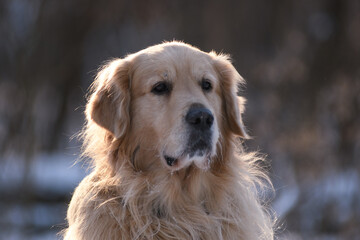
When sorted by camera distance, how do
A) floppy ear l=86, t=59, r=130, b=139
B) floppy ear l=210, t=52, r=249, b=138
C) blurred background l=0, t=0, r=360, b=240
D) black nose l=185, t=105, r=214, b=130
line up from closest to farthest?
black nose l=185, t=105, r=214, b=130 < floppy ear l=86, t=59, r=130, b=139 < floppy ear l=210, t=52, r=249, b=138 < blurred background l=0, t=0, r=360, b=240

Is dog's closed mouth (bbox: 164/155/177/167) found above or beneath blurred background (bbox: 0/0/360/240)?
beneath

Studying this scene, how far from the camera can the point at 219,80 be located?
4988 mm

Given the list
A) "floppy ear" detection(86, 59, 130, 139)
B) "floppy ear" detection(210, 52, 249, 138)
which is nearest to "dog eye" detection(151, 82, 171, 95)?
"floppy ear" detection(86, 59, 130, 139)

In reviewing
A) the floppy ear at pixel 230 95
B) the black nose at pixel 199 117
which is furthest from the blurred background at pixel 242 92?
the black nose at pixel 199 117

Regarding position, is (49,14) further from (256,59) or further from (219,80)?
(219,80)

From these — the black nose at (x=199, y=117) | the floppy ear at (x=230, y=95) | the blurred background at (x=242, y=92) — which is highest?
the blurred background at (x=242, y=92)

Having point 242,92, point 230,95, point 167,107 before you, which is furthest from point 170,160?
point 242,92

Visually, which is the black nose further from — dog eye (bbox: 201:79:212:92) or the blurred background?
the blurred background

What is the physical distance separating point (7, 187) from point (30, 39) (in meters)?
2.63

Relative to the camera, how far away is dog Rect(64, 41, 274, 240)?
436 cm

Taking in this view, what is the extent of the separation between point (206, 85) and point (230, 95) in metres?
0.32

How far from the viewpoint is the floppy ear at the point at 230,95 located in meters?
4.91

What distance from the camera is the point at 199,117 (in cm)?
431

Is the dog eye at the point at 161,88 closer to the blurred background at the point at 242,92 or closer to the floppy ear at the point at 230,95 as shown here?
the floppy ear at the point at 230,95
